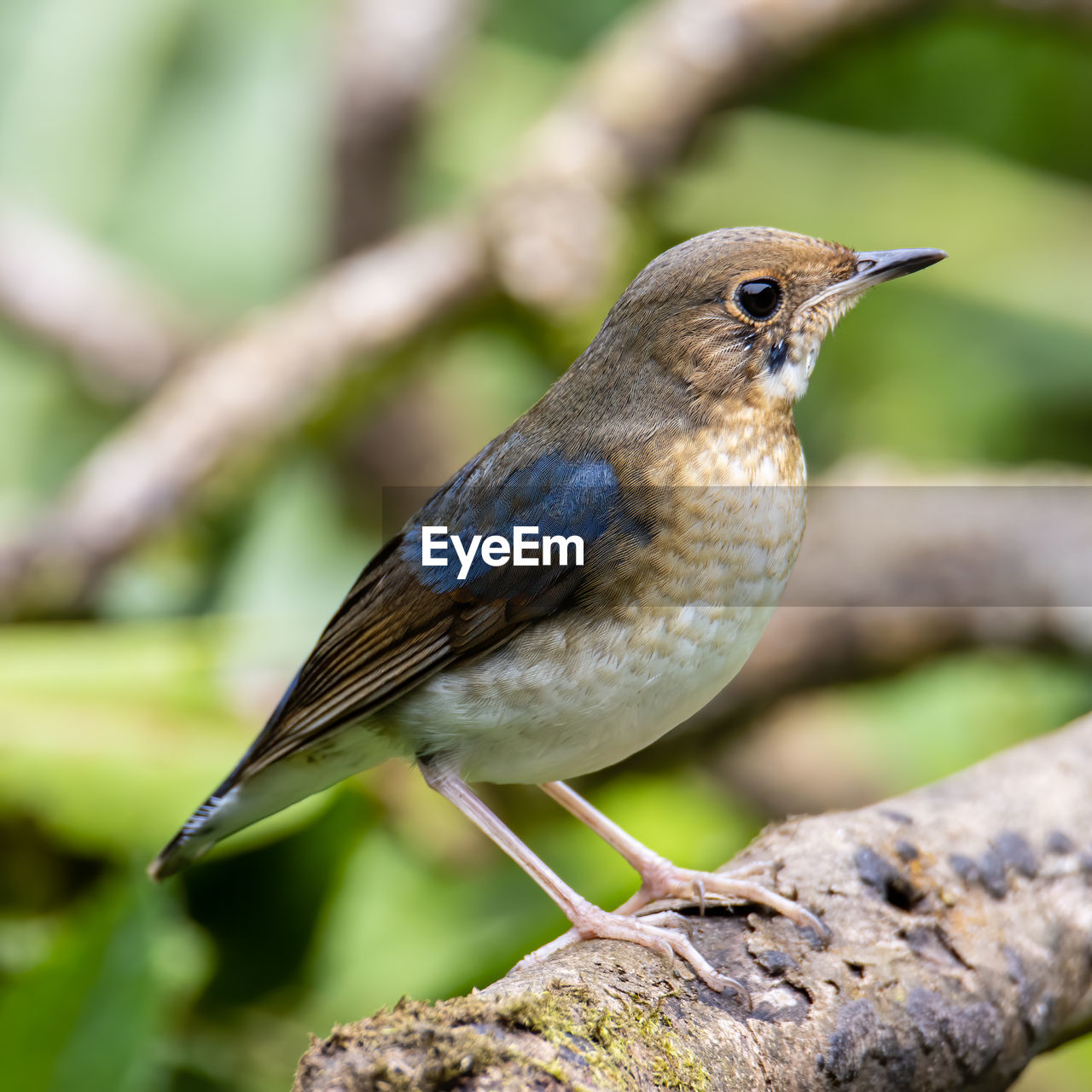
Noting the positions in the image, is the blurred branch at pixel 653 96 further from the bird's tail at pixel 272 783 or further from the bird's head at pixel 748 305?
the bird's tail at pixel 272 783

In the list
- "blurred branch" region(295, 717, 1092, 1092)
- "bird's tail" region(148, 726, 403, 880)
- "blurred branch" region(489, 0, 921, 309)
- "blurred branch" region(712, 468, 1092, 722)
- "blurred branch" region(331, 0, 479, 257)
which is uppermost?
"blurred branch" region(331, 0, 479, 257)

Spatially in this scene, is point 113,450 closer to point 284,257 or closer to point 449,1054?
point 284,257

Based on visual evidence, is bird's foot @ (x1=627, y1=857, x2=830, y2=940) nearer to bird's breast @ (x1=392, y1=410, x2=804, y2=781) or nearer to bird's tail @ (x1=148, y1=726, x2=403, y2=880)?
bird's breast @ (x1=392, y1=410, x2=804, y2=781)

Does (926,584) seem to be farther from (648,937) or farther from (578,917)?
(648,937)

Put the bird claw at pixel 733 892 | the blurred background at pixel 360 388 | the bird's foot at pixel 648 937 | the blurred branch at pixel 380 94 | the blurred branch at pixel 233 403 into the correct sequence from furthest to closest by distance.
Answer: the blurred branch at pixel 380 94 < the blurred branch at pixel 233 403 < the blurred background at pixel 360 388 < the bird claw at pixel 733 892 < the bird's foot at pixel 648 937

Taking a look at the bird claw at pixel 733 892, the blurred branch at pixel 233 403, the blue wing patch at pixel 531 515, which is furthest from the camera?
the blurred branch at pixel 233 403

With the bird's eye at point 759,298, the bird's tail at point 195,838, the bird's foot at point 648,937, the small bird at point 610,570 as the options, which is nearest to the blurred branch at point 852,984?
the bird's foot at point 648,937

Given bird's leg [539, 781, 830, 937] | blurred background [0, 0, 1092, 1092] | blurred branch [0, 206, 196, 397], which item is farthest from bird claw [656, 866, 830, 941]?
blurred branch [0, 206, 196, 397]
